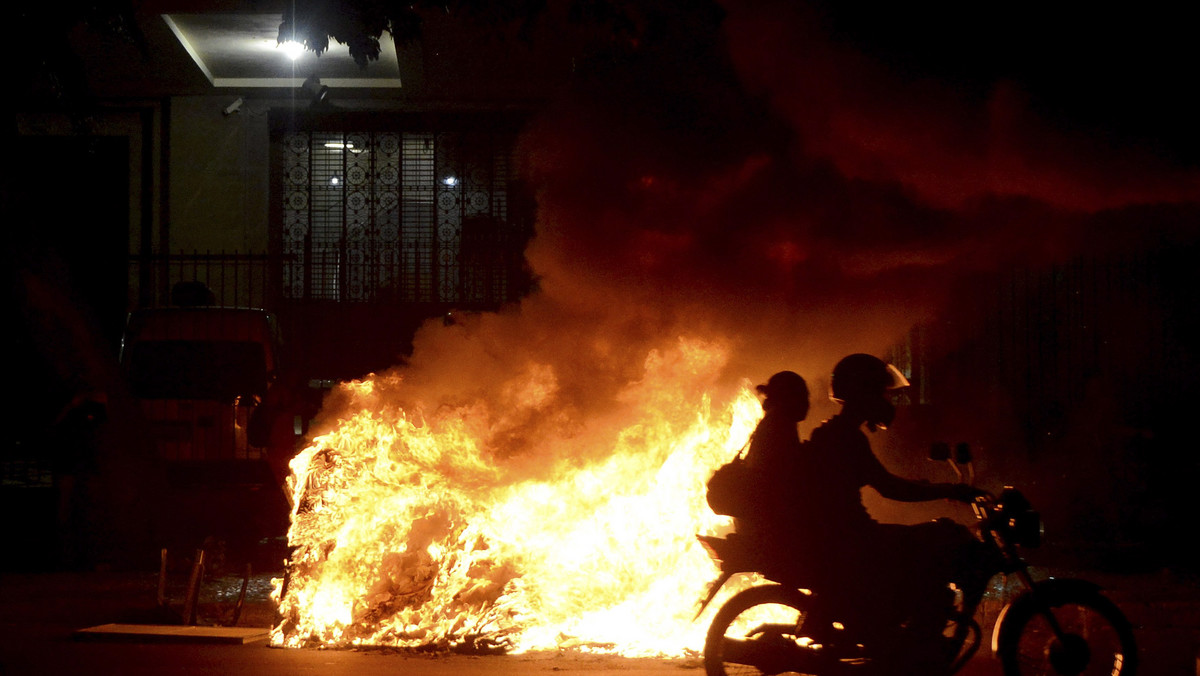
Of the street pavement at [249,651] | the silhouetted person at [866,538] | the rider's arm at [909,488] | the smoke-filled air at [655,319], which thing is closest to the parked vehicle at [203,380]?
the street pavement at [249,651]

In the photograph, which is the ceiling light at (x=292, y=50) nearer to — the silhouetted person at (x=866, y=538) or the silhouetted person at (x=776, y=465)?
the silhouetted person at (x=776, y=465)

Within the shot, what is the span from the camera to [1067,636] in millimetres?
5230

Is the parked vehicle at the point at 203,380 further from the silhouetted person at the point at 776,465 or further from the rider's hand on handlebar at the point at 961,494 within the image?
the rider's hand on handlebar at the point at 961,494

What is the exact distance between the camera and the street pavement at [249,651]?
6359 millimetres

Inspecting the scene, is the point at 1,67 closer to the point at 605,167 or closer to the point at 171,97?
the point at 605,167

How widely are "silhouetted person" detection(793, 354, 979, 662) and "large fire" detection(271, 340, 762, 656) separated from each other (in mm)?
1585

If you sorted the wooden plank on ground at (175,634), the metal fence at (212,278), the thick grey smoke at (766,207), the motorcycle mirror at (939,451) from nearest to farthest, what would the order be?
the motorcycle mirror at (939,451) < the wooden plank on ground at (175,634) < the thick grey smoke at (766,207) < the metal fence at (212,278)

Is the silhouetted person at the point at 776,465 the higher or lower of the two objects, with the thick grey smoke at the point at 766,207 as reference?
lower

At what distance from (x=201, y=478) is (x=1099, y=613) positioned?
8.29 metres

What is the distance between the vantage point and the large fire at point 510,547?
6840 millimetres

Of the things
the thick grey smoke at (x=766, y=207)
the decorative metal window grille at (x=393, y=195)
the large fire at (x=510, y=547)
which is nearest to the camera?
the large fire at (x=510, y=547)

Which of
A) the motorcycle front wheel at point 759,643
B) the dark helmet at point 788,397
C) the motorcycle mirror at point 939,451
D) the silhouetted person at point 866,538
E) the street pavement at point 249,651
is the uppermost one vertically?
the dark helmet at point 788,397

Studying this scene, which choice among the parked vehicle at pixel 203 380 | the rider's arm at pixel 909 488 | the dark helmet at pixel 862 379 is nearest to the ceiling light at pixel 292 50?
the parked vehicle at pixel 203 380

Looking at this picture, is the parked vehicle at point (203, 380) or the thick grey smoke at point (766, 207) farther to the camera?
the parked vehicle at point (203, 380)
